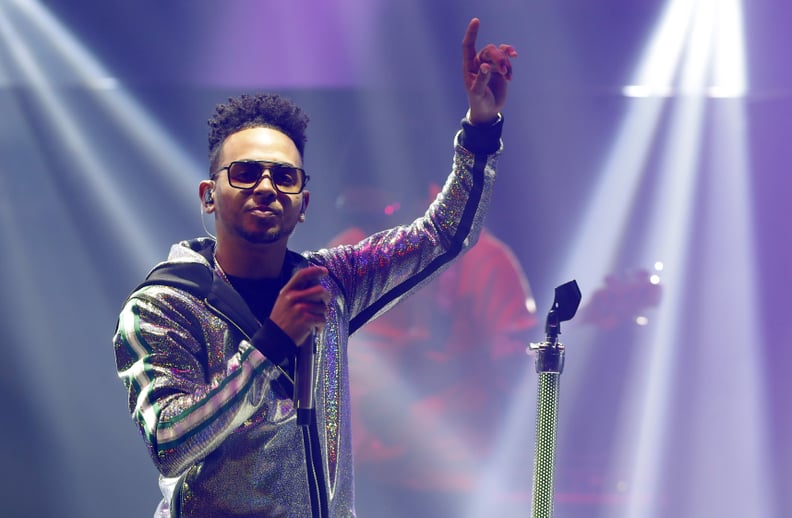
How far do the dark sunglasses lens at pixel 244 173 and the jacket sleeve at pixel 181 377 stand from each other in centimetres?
25

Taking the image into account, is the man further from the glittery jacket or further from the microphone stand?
the microphone stand

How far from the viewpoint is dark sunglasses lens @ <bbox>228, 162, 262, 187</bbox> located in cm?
180

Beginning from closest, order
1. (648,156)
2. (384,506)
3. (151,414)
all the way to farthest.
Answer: (151,414), (384,506), (648,156)

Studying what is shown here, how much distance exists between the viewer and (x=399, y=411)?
5.36m

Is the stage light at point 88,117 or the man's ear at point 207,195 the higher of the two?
the stage light at point 88,117

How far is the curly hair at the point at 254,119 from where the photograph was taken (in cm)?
193

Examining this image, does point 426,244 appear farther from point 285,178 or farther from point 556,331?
point 556,331

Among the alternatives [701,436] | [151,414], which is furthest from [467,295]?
[151,414]

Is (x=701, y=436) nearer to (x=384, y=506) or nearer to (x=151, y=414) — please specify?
(x=384, y=506)

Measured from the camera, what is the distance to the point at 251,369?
1482mm

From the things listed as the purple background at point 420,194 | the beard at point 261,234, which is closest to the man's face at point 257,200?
the beard at point 261,234

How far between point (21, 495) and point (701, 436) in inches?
162

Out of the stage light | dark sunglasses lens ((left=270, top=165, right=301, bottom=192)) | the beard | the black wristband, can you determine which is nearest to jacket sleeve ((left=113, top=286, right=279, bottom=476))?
the beard

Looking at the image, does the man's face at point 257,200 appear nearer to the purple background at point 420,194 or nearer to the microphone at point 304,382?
the microphone at point 304,382
